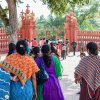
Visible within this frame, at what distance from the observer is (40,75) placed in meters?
6.18

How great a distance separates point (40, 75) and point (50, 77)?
17.9 inches

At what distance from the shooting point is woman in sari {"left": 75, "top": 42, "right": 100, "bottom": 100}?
18.7ft

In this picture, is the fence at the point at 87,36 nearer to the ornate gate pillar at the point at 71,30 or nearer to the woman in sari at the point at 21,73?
the ornate gate pillar at the point at 71,30

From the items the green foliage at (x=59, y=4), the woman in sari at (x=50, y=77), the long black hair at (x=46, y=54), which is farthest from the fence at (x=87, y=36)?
the long black hair at (x=46, y=54)

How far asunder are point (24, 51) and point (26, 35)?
23.8 metres

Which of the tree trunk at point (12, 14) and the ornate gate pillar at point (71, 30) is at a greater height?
the tree trunk at point (12, 14)

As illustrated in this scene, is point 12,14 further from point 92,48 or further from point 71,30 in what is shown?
point 71,30

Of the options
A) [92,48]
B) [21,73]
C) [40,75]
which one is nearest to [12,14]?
[40,75]

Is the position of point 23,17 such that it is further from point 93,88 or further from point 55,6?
point 93,88

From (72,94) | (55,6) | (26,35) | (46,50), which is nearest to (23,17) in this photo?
(26,35)

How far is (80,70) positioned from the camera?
580cm

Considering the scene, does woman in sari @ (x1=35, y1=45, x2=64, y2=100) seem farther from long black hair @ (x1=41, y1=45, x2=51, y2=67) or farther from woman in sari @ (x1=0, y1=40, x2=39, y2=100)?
woman in sari @ (x1=0, y1=40, x2=39, y2=100)

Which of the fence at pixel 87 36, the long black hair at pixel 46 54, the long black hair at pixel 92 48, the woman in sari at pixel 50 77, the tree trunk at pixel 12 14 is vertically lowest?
the fence at pixel 87 36

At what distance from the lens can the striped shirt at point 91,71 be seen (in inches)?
225
